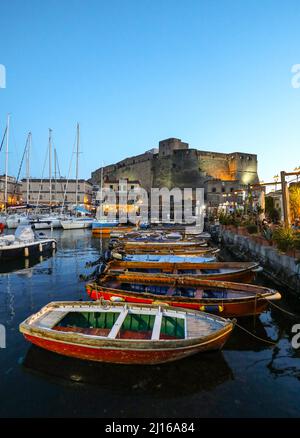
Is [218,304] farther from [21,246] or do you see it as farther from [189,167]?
[189,167]

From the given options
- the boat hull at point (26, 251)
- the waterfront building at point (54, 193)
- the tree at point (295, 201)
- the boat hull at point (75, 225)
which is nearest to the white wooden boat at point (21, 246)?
the boat hull at point (26, 251)

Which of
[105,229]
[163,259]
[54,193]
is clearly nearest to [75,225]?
[105,229]

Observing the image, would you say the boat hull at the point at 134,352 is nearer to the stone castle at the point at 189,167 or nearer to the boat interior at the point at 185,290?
the boat interior at the point at 185,290

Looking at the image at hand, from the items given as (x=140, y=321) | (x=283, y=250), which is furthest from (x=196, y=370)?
(x=283, y=250)

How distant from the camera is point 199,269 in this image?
13.9 metres

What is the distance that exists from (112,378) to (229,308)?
172 inches

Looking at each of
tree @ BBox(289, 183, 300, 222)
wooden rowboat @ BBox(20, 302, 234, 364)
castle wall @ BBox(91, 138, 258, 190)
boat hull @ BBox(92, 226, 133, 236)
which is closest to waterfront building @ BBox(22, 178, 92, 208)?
castle wall @ BBox(91, 138, 258, 190)

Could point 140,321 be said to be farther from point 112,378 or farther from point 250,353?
point 250,353

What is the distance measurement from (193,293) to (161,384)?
450cm

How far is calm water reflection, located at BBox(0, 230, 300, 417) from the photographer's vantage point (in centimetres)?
531

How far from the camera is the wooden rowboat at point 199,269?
39.9ft

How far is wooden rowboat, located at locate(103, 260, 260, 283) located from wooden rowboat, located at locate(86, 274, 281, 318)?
0.98 metres

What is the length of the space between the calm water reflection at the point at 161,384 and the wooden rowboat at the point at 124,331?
40 centimetres

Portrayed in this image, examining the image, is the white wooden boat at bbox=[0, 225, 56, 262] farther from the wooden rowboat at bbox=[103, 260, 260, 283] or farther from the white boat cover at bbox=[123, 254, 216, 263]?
the wooden rowboat at bbox=[103, 260, 260, 283]
